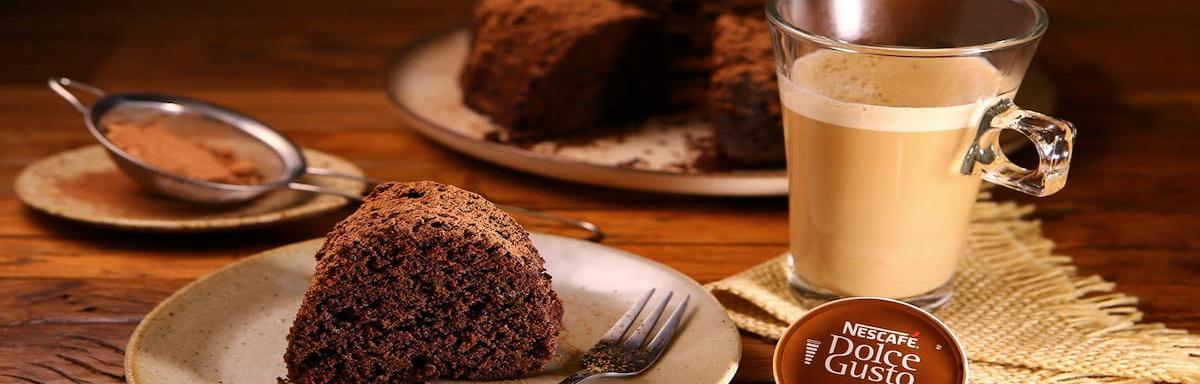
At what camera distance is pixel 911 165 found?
56.2 inches

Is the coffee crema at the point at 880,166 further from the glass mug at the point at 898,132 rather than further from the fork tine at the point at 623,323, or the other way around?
the fork tine at the point at 623,323

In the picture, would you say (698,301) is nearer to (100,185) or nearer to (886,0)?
(886,0)

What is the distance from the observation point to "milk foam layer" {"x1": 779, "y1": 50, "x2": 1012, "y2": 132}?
53.9 inches

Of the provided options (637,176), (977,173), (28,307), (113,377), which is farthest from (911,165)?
(28,307)

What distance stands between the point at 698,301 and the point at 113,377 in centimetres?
63

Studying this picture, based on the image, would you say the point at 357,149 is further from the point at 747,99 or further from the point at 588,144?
the point at 747,99

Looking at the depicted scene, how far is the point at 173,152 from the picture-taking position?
1.86 m

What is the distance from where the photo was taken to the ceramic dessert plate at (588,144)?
187 centimetres

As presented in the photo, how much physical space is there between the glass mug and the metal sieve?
0.40 metres

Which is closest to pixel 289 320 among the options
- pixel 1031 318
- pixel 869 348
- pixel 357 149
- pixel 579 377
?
pixel 579 377

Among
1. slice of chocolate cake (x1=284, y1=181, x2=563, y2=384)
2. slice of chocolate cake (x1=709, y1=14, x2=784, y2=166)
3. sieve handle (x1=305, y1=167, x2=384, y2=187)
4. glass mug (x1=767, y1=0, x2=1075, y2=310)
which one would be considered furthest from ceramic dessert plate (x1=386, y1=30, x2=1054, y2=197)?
slice of chocolate cake (x1=284, y1=181, x2=563, y2=384)

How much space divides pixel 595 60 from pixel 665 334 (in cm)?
89

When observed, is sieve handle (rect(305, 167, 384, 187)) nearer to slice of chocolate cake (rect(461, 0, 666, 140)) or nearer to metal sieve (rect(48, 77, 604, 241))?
metal sieve (rect(48, 77, 604, 241))

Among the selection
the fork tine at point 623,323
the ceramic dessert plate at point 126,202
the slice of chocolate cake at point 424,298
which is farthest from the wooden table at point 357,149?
the slice of chocolate cake at point 424,298
